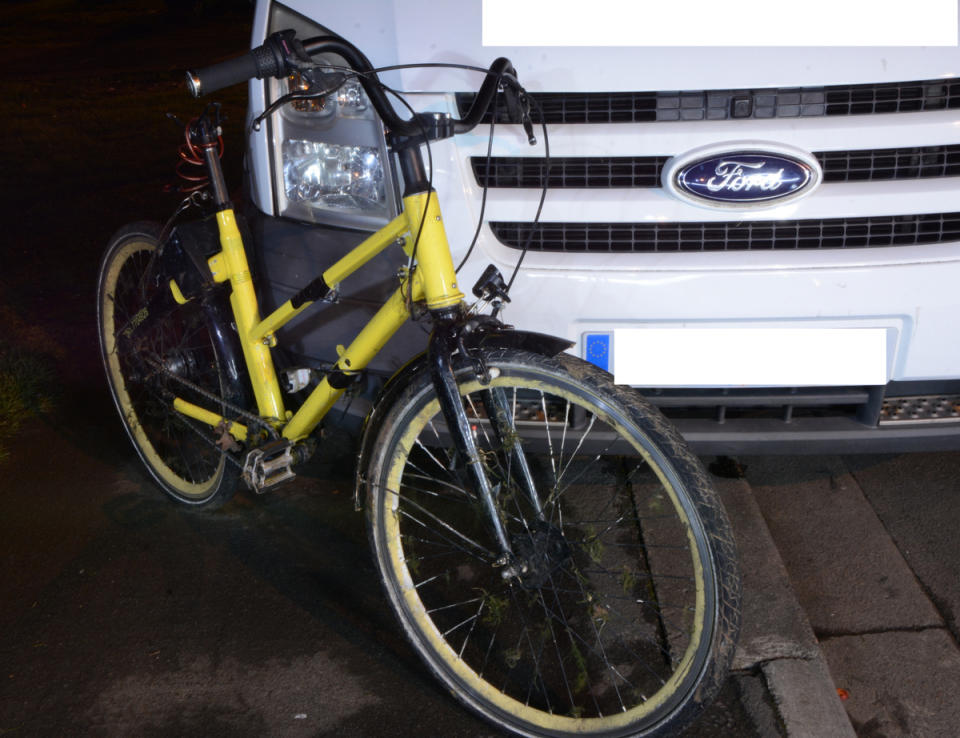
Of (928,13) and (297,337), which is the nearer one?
(928,13)

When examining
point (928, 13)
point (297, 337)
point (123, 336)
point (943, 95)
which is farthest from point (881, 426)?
point (123, 336)

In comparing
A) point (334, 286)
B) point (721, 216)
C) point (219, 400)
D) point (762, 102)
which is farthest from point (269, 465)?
point (762, 102)

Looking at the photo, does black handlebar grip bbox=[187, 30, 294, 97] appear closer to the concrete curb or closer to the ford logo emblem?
the ford logo emblem

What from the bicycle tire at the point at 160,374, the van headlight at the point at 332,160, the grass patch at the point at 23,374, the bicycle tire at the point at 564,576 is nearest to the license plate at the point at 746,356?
the bicycle tire at the point at 564,576

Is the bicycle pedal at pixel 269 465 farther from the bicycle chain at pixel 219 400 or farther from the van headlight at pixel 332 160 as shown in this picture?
the van headlight at pixel 332 160

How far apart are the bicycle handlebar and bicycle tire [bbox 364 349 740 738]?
556 millimetres

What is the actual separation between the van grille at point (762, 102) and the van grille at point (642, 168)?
0.11m

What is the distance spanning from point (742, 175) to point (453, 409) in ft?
3.23

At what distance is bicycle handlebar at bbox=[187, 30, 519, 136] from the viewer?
200cm

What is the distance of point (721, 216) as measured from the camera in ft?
8.02

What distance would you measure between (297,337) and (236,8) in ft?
65.5

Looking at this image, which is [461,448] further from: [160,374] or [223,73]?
[160,374]

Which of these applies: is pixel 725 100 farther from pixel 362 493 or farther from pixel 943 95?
pixel 362 493

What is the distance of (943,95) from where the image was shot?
2352 mm
